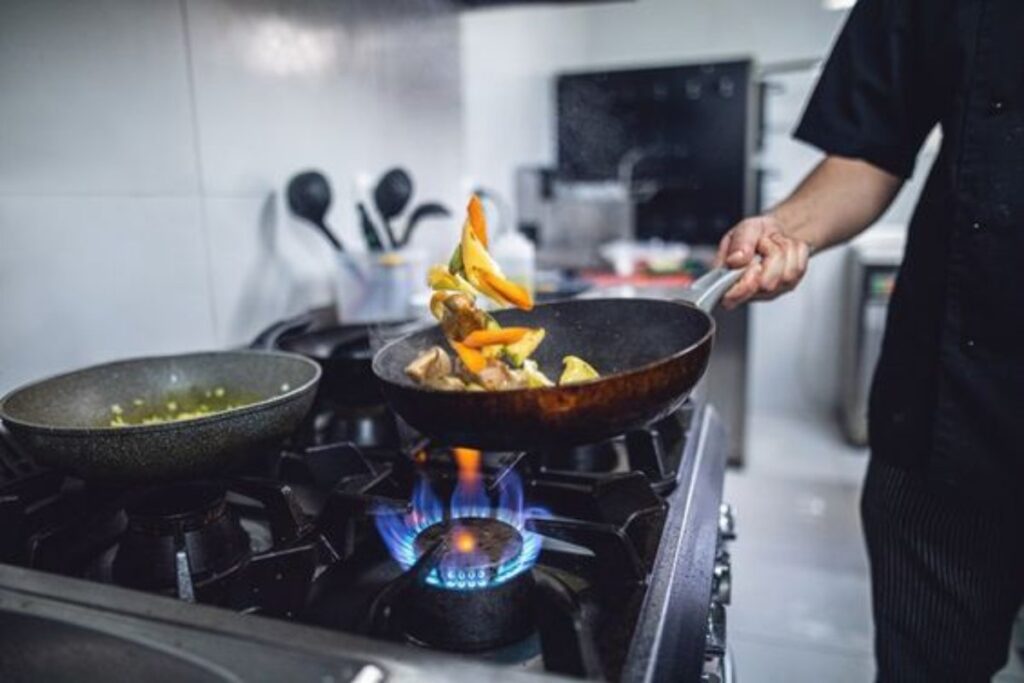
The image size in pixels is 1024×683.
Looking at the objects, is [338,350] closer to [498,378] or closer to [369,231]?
[369,231]

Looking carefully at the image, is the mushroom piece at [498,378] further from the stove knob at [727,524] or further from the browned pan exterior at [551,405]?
the stove knob at [727,524]

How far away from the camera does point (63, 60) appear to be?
76 centimetres

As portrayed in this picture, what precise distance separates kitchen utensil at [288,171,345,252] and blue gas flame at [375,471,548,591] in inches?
21.3

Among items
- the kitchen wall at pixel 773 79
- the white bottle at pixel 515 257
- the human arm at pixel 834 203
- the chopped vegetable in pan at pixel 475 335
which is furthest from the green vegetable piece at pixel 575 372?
the kitchen wall at pixel 773 79

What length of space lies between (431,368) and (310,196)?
57 centimetres

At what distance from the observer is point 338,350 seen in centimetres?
97

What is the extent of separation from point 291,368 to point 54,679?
354 millimetres

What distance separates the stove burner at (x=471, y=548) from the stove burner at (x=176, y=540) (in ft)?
0.49

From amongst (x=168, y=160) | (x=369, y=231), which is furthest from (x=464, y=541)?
(x=369, y=231)

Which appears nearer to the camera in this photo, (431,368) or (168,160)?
(431,368)

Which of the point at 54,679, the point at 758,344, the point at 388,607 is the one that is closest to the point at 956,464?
the point at 388,607

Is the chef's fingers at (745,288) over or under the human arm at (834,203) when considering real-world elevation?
under

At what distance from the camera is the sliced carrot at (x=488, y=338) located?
0.61 meters

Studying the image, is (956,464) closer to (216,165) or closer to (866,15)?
(866,15)
